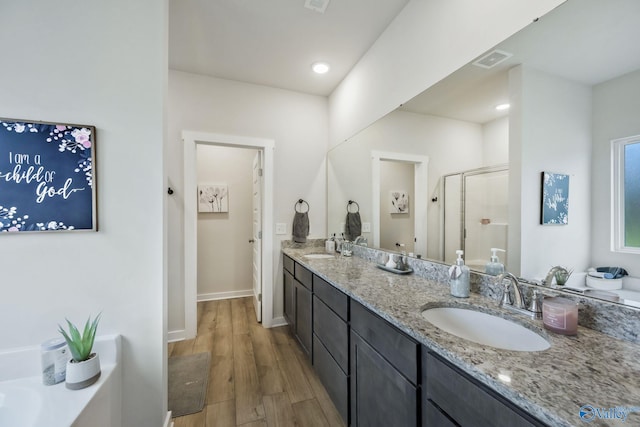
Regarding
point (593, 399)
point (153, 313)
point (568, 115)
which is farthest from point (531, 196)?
point (153, 313)

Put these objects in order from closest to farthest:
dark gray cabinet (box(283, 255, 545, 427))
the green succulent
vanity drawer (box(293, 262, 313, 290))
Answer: dark gray cabinet (box(283, 255, 545, 427))
the green succulent
vanity drawer (box(293, 262, 313, 290))

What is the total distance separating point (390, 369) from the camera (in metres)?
1.05

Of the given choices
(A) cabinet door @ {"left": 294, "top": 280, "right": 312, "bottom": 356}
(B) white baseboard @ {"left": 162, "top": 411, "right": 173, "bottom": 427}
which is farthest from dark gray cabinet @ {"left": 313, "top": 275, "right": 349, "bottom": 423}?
(B) white baseboard @ {"left": 162, "top": 411, "right": 173, "bottom": 427}

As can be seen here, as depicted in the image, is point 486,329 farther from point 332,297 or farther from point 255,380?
point 255,380

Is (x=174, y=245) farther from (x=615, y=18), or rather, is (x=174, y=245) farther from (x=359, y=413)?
(x=615, y=18)

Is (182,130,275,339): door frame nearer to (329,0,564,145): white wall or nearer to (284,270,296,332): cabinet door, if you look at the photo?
(284,270,296,332): cabinet door

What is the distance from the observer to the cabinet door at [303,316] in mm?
2055

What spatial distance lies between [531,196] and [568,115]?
33 cm

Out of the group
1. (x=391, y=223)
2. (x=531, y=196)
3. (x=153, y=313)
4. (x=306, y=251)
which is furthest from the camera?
A: (x=306, y=251)

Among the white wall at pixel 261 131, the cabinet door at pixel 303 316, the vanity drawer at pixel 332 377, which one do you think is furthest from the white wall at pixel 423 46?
the vanity drawer at pixel 332 377

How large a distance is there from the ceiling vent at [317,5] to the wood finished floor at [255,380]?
9.16 feet

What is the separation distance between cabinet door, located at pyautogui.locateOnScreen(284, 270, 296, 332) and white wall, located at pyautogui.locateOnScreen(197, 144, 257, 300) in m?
1.41

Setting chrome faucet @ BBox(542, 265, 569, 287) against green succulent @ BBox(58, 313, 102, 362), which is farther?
green succulent @ BBox(58, 313, 102, 362)

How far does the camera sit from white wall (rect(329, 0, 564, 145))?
1182 mm
